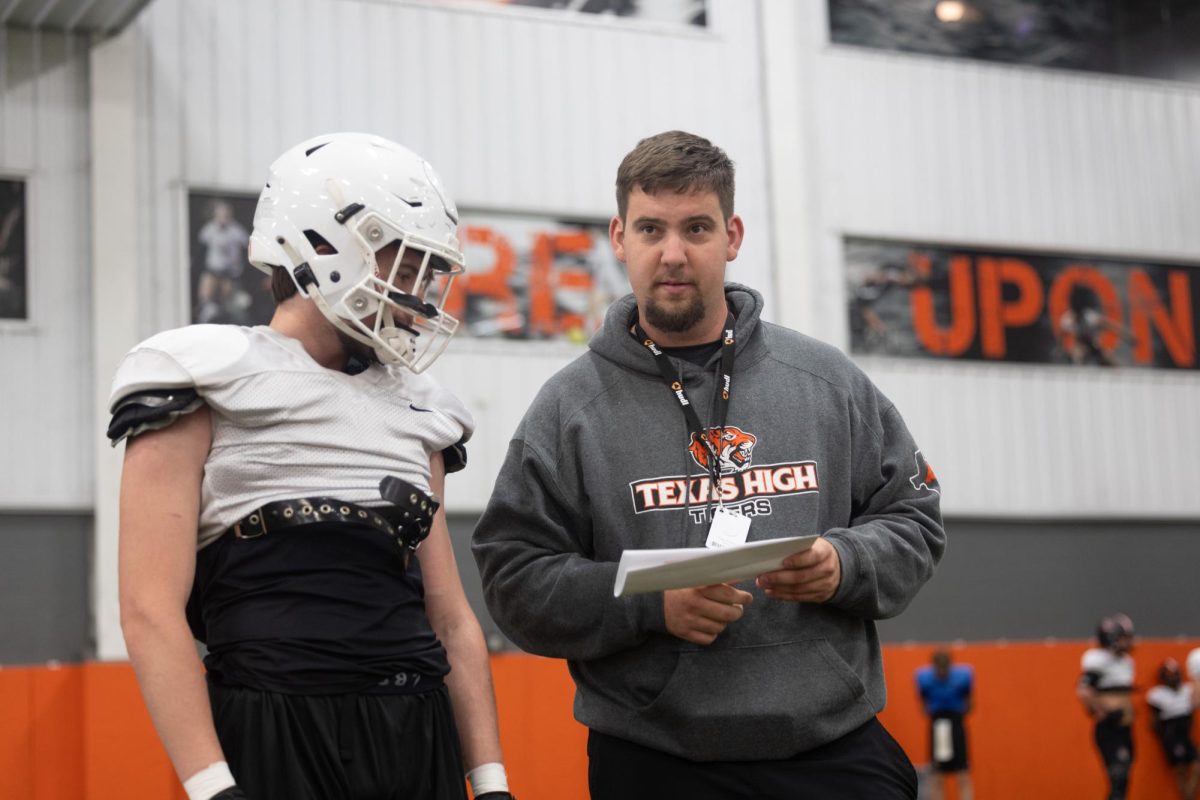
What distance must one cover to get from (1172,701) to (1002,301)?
4.30 m

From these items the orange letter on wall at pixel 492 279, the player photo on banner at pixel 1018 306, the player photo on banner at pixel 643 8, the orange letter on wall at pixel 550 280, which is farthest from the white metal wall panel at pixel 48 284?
the player photo on banner at pixel 1018 306

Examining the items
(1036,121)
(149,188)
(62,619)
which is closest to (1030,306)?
(1036,121)

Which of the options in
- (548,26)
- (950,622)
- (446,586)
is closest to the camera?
(446,586)

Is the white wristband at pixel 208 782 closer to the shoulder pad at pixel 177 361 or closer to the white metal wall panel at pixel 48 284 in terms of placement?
the shoulder pad at pixel 177 361

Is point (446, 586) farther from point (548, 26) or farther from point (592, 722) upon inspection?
point (548, 26)

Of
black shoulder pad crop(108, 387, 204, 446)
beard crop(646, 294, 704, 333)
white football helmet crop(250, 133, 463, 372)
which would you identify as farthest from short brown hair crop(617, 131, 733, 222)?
black shoulder pad crop(108, 387, 204, 446)

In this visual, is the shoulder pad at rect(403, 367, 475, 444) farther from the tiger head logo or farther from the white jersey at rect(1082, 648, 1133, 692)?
the white jersey at rect(1082, 648, 1133, 692)

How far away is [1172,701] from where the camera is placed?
14289 millimetres

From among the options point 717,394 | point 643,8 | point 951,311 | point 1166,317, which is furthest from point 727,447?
point 1166,317

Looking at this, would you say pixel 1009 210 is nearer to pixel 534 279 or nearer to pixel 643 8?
pixel 643 8

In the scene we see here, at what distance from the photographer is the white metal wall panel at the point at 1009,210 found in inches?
577

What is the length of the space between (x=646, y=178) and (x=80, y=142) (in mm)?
9877

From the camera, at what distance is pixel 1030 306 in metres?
15.3

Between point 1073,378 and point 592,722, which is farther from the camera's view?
point 1073,378
